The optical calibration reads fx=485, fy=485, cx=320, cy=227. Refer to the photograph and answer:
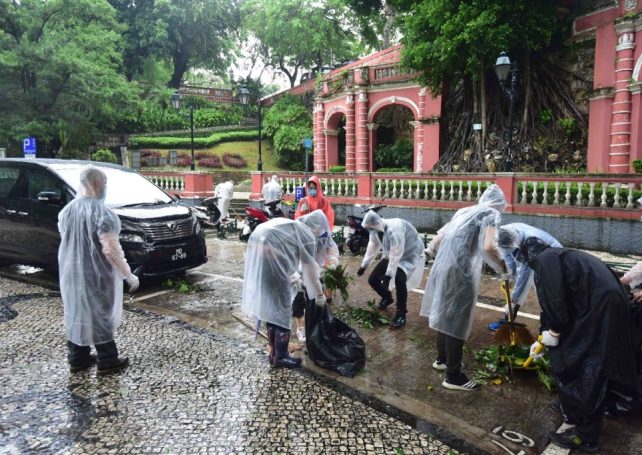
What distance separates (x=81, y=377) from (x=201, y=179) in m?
13.7

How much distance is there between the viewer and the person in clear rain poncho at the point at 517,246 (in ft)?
13.0

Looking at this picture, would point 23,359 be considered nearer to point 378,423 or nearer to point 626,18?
point 378,423

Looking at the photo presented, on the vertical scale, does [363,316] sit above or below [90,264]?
below

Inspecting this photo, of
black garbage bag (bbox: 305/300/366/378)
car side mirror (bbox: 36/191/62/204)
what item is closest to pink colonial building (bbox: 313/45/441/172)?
car side mirror (bbox: 36/191/62/204)

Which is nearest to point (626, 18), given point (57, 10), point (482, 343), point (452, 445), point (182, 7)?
point (482, 343)

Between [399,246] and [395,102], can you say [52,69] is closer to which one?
[395,102]

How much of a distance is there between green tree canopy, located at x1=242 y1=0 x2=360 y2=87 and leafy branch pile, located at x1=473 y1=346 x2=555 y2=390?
91.6ft

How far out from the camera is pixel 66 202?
6855mm

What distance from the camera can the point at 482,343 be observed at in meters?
4.99

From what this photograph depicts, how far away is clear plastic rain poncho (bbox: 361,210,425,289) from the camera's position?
18.1 ft

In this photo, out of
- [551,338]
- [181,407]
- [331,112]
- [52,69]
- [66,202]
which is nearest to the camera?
[551,338]

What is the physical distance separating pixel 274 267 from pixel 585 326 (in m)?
2.34

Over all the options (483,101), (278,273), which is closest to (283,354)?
(278,273)

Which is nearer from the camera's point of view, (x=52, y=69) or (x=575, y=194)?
(x=575, y=194)
